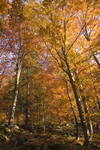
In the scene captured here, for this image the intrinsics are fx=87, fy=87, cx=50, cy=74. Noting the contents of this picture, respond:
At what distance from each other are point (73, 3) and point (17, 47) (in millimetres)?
7792

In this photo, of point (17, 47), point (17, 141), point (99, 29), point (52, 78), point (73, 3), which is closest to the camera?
point (73, 3)

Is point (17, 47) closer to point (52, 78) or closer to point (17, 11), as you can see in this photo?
point (52, 78)

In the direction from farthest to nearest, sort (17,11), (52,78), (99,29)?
1. (52,78)
2. (99,29)
3. (17,11)

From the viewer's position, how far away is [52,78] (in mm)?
8617

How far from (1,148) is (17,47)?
8.77 m

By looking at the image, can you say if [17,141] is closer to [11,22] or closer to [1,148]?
[1,148]

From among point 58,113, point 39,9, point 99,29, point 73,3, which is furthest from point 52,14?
point 58,113

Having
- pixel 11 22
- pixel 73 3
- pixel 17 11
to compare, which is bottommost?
pixel 73 3

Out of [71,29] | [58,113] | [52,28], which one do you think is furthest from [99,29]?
[58,113]

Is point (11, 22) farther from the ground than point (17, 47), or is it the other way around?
point (17, 47)

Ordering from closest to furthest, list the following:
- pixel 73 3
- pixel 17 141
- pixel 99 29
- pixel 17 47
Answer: pixel 73 3 < pixel 17 141 < pixel 99 29 < pixel 17 47

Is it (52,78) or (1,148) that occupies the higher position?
(52,78)

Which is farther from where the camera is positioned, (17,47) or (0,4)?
(17,47)

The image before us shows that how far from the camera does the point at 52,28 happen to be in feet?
12.4
